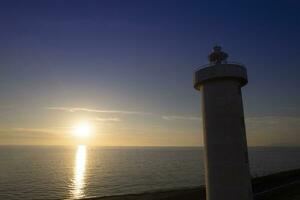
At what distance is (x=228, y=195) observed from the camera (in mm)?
10781

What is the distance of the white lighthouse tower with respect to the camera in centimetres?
1084

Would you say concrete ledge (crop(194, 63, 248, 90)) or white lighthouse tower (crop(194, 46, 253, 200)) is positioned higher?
concrete ledge (crop(194, 63, 248, 90))

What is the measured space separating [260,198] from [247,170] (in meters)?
17.3

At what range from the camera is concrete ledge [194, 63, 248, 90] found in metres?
11.4

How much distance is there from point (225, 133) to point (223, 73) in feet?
8.61

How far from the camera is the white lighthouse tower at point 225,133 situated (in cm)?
1084

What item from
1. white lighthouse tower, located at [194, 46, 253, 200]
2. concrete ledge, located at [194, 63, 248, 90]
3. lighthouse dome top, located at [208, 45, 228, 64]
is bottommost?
white lighthouse tower, located at [194, 46, 253, 200]

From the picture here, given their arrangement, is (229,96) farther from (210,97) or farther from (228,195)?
(228,195)

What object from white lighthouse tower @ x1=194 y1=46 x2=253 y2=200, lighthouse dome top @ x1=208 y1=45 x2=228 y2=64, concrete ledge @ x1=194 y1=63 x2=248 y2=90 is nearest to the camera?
white lighthouse tower @ x1=194 y1=46 x2=253 y2=200

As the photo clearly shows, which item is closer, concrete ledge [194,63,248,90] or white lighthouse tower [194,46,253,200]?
white lighthouse tower [194,46,253,200]

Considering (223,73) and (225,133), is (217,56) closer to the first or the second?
(223,73)

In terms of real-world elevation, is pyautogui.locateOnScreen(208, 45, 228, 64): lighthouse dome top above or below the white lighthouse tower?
above

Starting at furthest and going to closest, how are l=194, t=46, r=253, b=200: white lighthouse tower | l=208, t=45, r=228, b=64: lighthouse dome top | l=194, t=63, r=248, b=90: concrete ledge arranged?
l=208, t=45, r=228, b=64: lighthouse dome top
l=194, t=63, r=248, b=90: concrete ledge
l=194, t=46, r=253, b=200: white lighthouse tower

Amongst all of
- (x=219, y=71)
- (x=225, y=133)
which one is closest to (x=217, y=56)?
(x=219, y=71)
